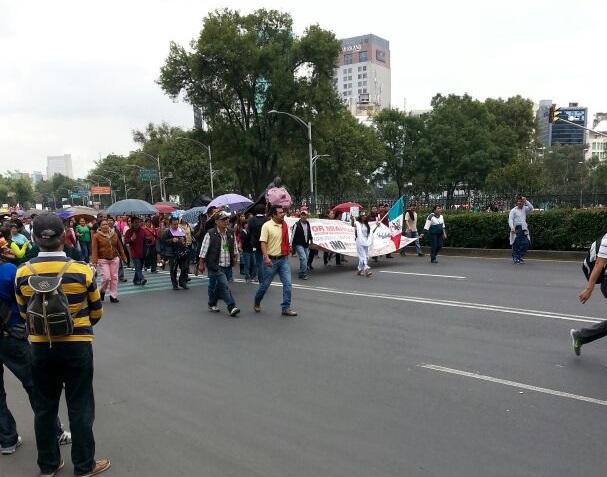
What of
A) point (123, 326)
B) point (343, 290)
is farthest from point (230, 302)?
point (343, 290)

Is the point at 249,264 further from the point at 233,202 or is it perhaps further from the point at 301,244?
the point at 233,202

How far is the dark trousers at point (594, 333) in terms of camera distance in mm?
5633

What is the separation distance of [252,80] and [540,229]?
26369 millimetres

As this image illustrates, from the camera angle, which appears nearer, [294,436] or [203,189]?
[294,436]

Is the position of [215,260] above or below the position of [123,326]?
above

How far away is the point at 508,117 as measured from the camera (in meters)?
59.8

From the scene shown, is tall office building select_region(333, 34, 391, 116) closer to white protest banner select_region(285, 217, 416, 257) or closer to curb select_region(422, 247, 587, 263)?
curb select_region(422, 247, 587, 263)

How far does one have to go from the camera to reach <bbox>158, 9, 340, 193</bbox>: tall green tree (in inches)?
1420

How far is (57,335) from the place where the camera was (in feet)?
11.1

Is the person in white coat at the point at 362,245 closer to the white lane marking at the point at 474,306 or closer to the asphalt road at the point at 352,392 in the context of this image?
the white lane marking at the point at 474,306

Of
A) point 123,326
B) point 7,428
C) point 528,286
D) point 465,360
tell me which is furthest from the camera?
point 528,286

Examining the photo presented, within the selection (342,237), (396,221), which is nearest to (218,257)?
(342,237)

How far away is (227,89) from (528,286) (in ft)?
102

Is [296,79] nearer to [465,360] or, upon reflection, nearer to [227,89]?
[227,89]
